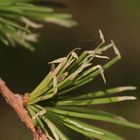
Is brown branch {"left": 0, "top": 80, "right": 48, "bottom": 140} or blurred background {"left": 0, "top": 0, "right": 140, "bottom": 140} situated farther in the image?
blurred background {"left": 0, "top": 0, "right": 140, "bottom": 140}

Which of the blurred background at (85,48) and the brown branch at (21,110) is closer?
the brown branch at (21,110)

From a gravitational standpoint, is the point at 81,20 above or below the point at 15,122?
above

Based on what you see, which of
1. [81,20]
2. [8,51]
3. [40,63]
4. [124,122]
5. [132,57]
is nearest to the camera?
[124,122]

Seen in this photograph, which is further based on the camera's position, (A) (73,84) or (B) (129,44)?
(B) (129,44)

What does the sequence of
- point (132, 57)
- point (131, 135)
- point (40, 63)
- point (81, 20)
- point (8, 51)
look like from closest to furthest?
point (8, 51)
point (131, 135)
point (40, 63)
point (132, 57)
point (81, 20)

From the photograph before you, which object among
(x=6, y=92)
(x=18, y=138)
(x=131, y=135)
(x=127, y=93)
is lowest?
→ (x=131, y=135)

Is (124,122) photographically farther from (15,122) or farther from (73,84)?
(15,122)

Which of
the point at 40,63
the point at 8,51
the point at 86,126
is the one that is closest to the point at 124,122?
the point at 86,126

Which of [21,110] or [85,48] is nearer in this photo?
[21,110]
